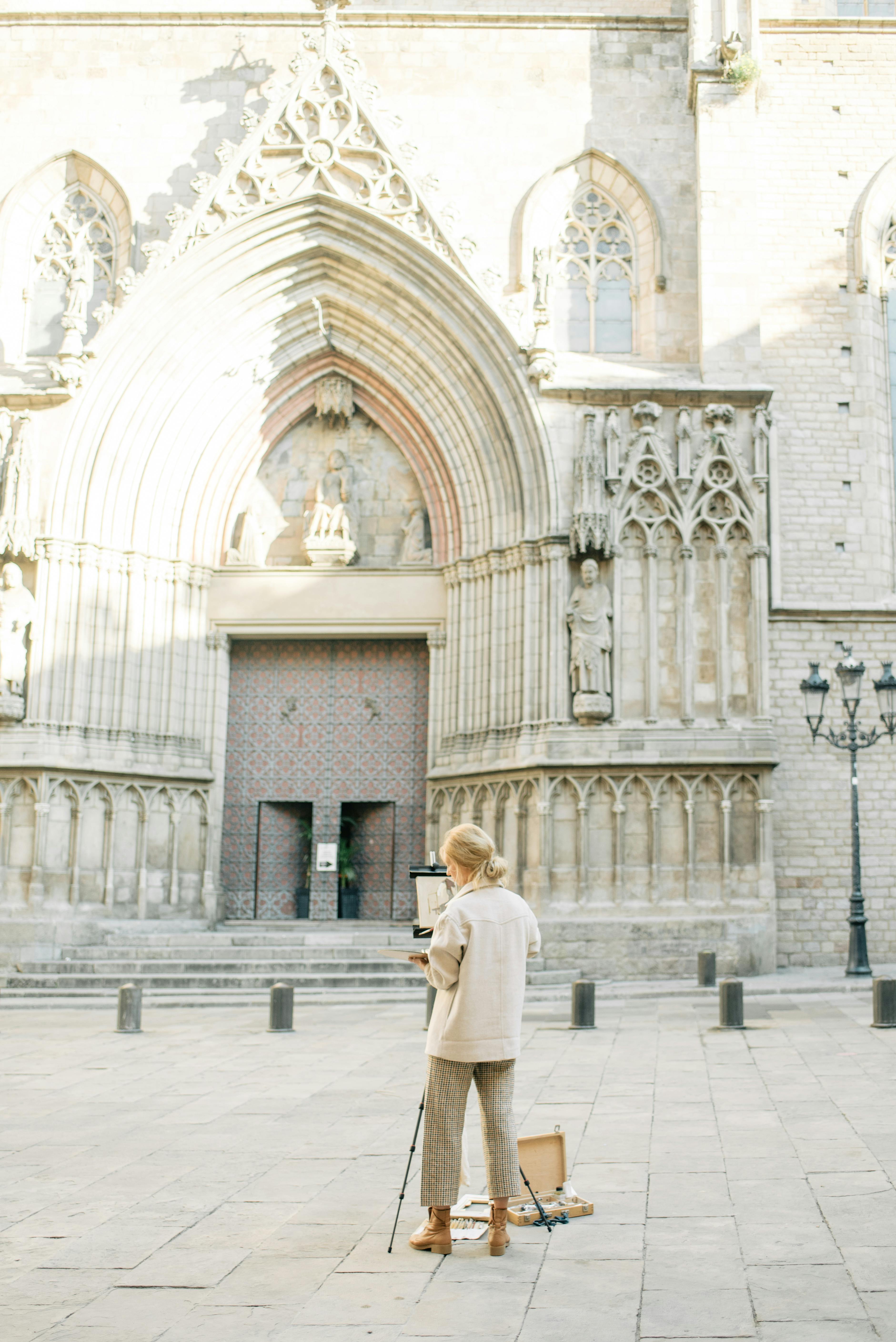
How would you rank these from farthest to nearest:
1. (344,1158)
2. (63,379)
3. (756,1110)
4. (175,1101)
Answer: (63,379) → (175,1101) → (756,1110) → (344,1158)

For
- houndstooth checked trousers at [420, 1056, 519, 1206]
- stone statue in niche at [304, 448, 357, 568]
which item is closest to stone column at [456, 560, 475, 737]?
stone statue in niche at [304, 448, 357, 568]

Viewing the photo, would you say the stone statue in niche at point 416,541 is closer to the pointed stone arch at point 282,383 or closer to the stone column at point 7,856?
the pointed stone arch at point 282,383

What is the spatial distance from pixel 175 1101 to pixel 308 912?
10.0m

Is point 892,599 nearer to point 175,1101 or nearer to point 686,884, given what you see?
point 686,884

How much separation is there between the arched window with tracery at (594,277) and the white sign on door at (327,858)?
8.00 m

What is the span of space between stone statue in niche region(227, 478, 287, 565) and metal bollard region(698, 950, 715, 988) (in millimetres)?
8590

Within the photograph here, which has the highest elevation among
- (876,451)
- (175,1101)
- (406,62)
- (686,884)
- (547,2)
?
(547,2)

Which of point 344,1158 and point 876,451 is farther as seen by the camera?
point 876,451

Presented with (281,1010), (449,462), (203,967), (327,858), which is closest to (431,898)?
(281,1010)

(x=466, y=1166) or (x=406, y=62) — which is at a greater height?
(x=406, y=62)

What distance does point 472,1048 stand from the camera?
201 inches

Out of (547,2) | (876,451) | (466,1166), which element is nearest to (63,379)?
(547,2)

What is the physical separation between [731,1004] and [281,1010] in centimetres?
398

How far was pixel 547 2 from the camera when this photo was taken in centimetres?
2022
